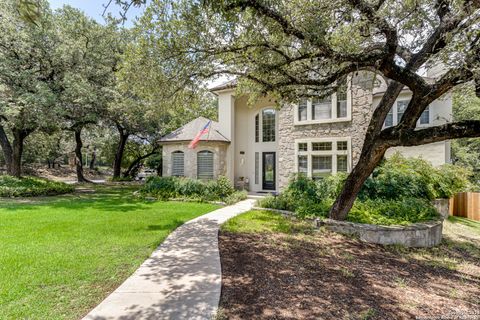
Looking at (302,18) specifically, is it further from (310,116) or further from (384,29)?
(310,116)

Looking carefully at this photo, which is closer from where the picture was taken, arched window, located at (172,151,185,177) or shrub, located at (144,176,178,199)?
shrub, located at (144,176,178,199)

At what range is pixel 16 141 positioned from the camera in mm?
15742

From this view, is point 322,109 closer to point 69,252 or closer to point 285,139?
point 285,139

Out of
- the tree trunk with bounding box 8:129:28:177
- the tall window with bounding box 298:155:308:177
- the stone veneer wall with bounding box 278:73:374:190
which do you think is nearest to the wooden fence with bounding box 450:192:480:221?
the stone veneer wall with bounding box 278:73:374:190

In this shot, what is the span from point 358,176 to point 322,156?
617cm

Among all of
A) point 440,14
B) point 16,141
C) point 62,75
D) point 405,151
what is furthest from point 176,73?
point 16,141

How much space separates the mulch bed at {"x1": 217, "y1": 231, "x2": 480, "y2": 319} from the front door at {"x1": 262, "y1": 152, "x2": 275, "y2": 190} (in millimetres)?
8887

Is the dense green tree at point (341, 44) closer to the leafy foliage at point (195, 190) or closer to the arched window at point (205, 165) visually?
the leafy foliage at point (195, 190)

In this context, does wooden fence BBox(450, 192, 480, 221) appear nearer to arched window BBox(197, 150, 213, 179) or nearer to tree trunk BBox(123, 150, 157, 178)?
arched window BBox(197, 150, 213, 179)

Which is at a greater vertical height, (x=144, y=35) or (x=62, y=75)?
(x=62, y=75)

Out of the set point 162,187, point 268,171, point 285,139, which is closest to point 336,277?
point 285,139

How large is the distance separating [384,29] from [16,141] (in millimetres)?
20652

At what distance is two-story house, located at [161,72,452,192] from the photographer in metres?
12.4

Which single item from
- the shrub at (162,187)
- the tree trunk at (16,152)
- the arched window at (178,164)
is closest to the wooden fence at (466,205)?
the shrub at (162,187)
